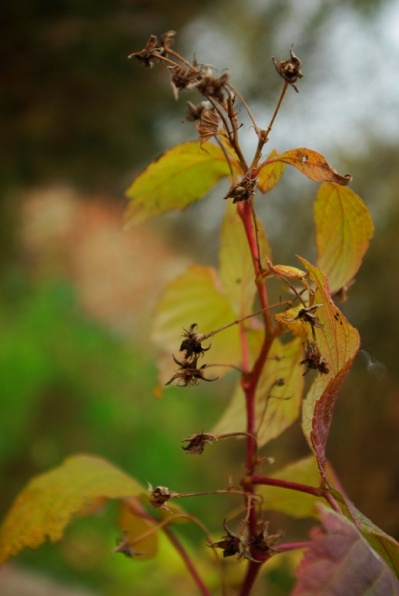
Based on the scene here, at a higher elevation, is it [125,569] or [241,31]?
[241,31]

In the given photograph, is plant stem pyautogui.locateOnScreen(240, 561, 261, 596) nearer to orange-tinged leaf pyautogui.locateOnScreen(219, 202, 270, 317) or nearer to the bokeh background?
orange-tinged leaf pyautogui.locateOnScreen(219, 202, 270, 317)

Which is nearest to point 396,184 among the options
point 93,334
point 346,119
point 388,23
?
point 346,119

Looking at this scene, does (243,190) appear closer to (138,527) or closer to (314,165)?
(314,165)

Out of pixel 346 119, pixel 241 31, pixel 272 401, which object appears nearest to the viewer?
pixel 272 401

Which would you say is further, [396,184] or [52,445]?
[52,445]

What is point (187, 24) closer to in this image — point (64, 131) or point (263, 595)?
point (64, 131)

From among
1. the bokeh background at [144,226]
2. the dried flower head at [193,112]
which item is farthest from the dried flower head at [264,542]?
the bokeh background at [144,226]

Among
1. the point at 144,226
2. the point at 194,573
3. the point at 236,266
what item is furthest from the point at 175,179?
the point at 144,226
